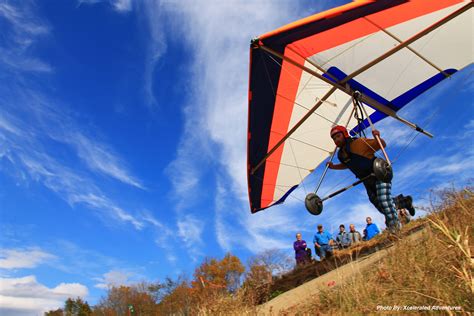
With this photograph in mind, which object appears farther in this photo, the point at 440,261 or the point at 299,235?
the point at 299,235

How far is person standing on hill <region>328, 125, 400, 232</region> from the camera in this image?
5797 millimetres

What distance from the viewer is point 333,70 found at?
735 cm

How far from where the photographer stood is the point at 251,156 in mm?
8922

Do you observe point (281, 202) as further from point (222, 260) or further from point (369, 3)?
point (222, 260)

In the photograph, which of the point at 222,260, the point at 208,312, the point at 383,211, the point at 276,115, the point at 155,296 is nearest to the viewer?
the point at 208,312

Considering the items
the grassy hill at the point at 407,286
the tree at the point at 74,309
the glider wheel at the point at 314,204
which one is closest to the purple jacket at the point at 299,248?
the glider wheel at the point at 314,204

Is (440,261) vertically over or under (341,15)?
under

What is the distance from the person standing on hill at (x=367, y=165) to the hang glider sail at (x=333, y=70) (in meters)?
0.61

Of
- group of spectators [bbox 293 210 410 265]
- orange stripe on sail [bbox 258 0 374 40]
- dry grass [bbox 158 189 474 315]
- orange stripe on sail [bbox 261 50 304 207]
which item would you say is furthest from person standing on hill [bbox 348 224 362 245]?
orange stripe on sail [bbox 258 0 374 40]

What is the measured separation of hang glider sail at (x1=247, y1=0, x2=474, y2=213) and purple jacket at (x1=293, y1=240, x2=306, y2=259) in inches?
66.3

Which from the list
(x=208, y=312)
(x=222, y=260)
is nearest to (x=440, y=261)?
(x=208, y=312)

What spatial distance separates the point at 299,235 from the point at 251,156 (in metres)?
3.96

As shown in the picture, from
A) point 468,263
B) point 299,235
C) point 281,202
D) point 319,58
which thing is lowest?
Answer: point 468,263

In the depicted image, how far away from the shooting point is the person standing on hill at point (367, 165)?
19.0 ft
